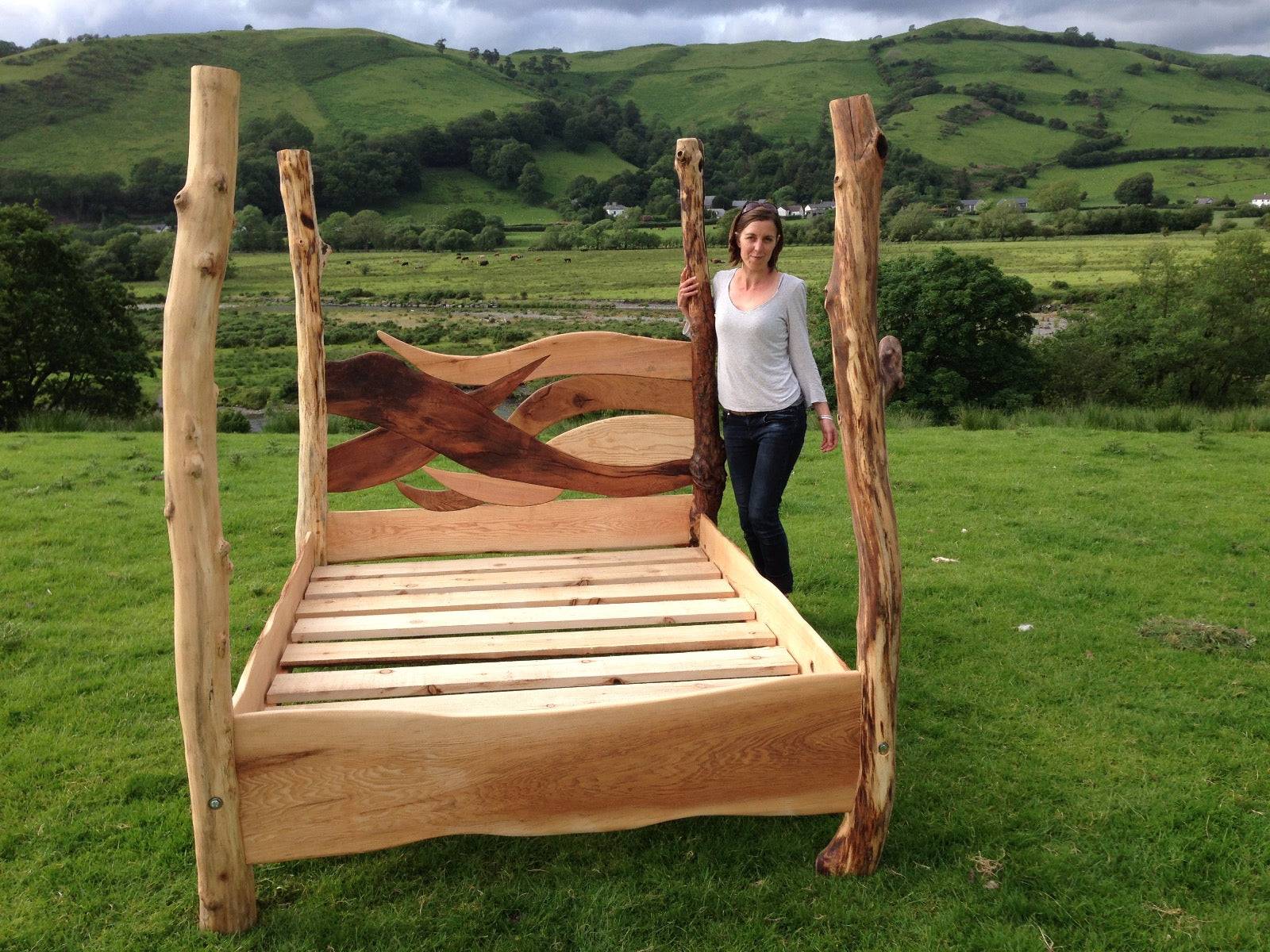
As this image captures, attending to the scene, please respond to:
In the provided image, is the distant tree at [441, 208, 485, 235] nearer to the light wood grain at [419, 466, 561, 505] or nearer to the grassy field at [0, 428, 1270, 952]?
the grassy field at [0, 428, 1270, 952]

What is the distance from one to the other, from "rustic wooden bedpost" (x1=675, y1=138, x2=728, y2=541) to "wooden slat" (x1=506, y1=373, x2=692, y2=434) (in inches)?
4.2

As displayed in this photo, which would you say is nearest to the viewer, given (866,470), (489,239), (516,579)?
(866,470)

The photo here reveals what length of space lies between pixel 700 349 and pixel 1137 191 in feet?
256

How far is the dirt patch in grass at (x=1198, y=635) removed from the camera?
485 cm

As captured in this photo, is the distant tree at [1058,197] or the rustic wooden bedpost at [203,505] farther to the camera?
the distant tree at [1058,197]

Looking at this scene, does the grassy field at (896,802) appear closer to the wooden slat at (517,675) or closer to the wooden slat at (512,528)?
the wooden slat at (517,675)

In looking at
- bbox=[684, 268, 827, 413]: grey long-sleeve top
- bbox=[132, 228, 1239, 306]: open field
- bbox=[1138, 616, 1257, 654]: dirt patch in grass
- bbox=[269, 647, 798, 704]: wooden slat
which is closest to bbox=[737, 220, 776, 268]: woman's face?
bbox=[684, 268, 827, 413]: grey long-sleeve top

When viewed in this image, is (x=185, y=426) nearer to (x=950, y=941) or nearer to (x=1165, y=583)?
(x=950, y=941)

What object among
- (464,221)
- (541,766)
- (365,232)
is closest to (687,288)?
(541,766)

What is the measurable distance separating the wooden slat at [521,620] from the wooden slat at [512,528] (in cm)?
105

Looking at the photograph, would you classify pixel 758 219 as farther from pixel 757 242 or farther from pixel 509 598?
pixel 509 598

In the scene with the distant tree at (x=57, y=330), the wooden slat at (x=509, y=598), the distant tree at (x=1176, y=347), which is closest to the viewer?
the wooden slat at (x=509, y=598)

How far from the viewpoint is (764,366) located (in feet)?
14.2

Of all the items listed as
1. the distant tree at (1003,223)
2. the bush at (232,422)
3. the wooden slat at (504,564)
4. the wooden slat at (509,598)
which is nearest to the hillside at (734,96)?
Result: the distant tree at (1003,223)
